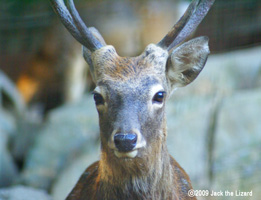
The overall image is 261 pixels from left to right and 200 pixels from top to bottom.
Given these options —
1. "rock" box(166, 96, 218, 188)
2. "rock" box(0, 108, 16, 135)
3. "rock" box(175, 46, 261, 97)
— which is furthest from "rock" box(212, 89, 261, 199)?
"rock" box(0, 108, 16, 135)

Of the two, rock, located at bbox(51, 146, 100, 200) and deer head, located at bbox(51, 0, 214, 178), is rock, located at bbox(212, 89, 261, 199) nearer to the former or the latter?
rock, located at bbox(51, 146, 100, 200)

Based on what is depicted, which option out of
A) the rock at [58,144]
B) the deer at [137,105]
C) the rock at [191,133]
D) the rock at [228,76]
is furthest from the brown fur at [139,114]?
the rock at [228,76]

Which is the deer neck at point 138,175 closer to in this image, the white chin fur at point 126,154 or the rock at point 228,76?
the white chin fur at point 126,154

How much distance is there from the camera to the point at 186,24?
13.4 feet

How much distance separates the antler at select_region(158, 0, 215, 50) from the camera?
404 cm

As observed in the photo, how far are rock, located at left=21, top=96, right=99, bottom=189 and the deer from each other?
12.0 ft

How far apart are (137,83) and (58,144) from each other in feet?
15.2

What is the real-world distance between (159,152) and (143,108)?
1.46ft

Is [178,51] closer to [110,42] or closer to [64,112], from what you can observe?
[64,112]

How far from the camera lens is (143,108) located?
12.0 feet

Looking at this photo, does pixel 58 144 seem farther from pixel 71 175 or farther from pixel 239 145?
pixel 239 145

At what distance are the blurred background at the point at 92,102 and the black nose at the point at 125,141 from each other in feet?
8.12

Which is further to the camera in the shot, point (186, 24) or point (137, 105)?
point (186, 24)

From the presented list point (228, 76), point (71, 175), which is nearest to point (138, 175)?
point (71, 175)
